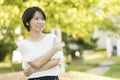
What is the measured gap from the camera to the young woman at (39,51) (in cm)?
348

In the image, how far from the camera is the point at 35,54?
3527 mm

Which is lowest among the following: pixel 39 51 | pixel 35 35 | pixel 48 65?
pixel 48 65

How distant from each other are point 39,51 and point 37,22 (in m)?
0.25

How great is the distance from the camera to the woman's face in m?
3.54

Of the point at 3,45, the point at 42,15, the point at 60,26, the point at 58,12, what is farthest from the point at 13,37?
the point at 42,15

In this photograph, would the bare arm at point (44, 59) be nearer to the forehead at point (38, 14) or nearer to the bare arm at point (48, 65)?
the bare arm at point (48, 65)

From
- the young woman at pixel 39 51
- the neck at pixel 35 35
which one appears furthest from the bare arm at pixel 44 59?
the neck at pixel 35 35

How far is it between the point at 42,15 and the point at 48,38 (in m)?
0.21

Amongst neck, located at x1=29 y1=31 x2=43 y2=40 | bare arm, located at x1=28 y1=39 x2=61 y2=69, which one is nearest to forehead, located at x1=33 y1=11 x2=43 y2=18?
neck, located at x1=29 y1=31 x2=43 y2=40

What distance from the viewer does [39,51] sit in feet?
11.5

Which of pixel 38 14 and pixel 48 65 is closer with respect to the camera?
pixel 48 65

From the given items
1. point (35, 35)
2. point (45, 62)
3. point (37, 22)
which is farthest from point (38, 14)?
point (45, 62)

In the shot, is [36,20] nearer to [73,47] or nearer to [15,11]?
[15,11]

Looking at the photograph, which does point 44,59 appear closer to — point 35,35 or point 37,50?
point 37,50
